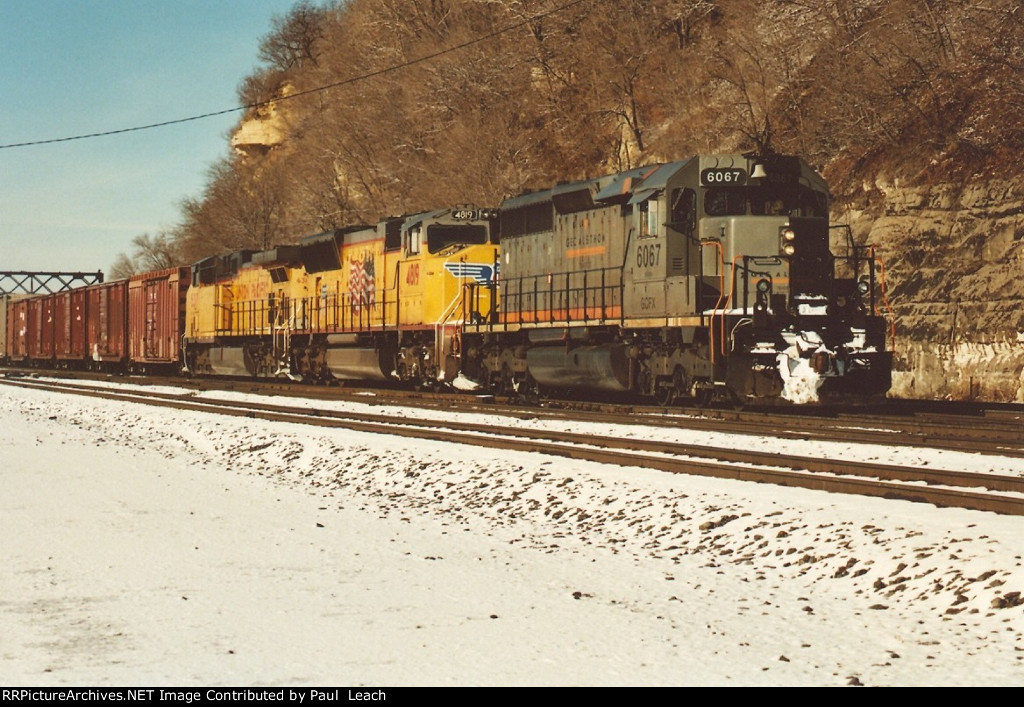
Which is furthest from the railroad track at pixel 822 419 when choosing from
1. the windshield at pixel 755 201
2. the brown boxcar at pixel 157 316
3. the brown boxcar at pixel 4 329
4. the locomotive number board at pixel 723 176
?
the brown boxcar at pixel 4 329

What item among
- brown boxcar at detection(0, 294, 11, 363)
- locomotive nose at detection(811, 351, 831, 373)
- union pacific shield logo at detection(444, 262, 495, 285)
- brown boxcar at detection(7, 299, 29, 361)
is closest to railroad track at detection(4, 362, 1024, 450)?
locomotive nose at detection(811, 351, 831, 373)

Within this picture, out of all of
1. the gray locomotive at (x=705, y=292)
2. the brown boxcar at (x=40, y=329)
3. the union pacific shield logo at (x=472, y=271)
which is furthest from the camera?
the brown boxcar at (x=40, y=329)

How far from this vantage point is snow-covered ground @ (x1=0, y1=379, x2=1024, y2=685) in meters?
5.45

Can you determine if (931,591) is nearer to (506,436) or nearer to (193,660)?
(193,660)

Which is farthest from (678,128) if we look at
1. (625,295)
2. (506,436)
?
(506,436)

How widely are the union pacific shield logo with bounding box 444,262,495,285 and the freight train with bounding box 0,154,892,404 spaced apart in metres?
0.03

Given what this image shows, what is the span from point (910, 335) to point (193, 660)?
21.8m

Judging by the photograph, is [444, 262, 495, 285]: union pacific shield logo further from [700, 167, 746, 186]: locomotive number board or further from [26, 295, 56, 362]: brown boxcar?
[26, 295, 56, 362]: brown boxcar

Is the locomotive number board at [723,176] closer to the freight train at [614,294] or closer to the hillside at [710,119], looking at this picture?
the freight train at [614,294]

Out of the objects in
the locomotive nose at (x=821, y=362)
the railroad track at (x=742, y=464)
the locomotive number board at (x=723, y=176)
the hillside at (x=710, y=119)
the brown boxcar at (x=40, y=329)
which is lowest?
the railroad track at (x=742, y=464)

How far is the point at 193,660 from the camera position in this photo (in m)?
5.45

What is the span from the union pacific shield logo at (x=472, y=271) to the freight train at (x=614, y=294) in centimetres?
3

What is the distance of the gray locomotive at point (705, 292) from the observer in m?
16.3

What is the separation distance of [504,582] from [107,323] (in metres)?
41.0
